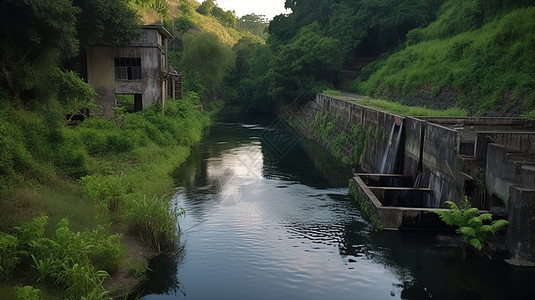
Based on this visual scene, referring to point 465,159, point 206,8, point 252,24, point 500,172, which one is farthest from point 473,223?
point 252,24

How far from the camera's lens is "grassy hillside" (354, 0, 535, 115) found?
25141 millimetres

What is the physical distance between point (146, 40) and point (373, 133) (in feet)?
58.7

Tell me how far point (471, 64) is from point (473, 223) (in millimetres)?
19480

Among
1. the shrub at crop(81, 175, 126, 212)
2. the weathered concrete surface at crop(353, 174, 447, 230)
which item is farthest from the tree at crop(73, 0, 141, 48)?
the weathered concrete surface at crop(353, 174, 447, 230)

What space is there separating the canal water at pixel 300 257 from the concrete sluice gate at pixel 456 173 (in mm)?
795

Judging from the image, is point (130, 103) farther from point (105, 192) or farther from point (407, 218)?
point (407, 218)

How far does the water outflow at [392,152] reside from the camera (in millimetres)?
22516

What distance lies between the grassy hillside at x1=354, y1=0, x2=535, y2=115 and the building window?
20.6 m

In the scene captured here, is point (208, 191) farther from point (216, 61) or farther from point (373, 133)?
point (216, 61)

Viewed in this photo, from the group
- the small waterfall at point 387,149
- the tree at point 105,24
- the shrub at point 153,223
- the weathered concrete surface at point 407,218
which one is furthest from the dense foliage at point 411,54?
the tree at point 105,24

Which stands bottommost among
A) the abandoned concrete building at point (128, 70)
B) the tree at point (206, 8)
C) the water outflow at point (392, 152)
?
the water outflow at point (392, 152)

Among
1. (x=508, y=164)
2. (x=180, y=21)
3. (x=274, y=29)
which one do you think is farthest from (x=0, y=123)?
(x=180, y=21)

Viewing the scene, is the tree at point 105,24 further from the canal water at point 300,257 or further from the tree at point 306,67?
the tree at point 306,67

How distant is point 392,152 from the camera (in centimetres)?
2327
